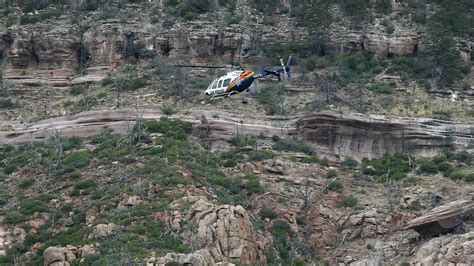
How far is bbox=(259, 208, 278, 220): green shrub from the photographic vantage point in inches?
3356

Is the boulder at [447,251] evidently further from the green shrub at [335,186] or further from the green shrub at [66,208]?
the green shrub at [66,208]

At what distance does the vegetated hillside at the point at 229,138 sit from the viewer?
79938 millimetres

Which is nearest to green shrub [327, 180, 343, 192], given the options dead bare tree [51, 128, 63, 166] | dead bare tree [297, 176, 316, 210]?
dead bare tree [297, 176, 316, 210]

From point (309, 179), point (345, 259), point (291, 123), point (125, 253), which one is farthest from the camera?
point (291, 123)

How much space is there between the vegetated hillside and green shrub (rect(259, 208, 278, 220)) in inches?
3.2

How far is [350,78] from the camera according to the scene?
336ft

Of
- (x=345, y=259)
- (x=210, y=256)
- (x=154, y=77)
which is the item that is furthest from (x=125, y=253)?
(x=154, y=77)

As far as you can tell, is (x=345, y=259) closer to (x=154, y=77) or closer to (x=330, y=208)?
(x=330, y=208)

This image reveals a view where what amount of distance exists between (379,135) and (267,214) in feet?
40.0

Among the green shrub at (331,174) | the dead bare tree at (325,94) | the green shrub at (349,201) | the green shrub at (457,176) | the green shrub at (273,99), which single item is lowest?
the green shrub at (331,174)

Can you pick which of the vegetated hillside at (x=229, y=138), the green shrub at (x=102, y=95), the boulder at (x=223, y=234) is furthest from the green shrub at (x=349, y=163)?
the green shrub at (x=102, y=95)

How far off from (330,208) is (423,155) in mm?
9594

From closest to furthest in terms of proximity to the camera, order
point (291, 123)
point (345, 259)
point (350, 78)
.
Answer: point (345, 259) → point (291, 123) → point (350, 78)

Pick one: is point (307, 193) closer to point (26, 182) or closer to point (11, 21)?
point (26, 182)
